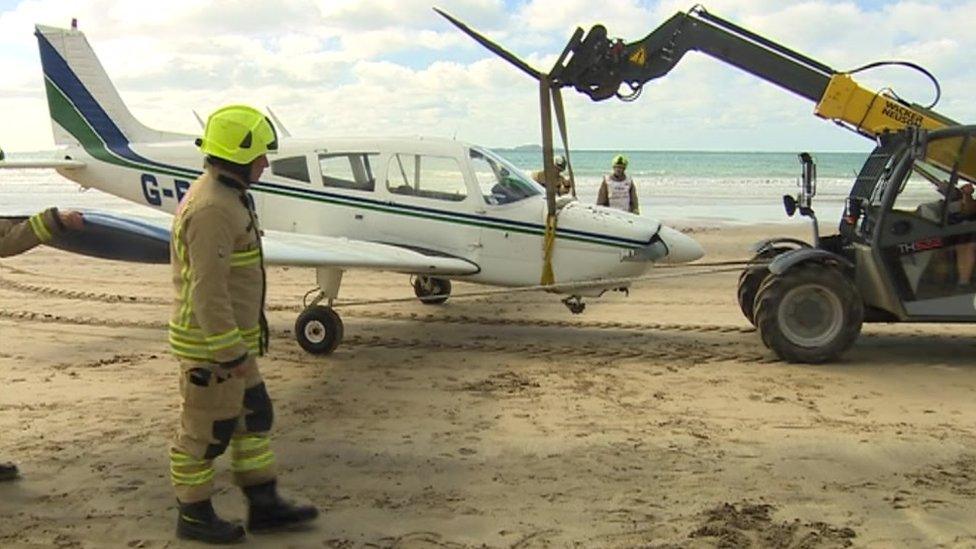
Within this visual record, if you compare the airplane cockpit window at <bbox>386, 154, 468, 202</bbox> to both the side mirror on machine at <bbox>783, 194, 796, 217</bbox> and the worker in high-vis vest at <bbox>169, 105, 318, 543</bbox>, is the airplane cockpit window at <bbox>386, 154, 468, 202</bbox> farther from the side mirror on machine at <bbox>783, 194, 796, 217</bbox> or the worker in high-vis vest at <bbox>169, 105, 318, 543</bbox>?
the worker in high-vis vest at <bbox>169, 105, 318, 543</bbox>

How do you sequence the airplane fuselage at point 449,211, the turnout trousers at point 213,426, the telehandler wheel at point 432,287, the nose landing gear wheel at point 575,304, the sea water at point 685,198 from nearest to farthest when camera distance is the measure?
the turnout trousers at point 213,426
the airplane fuselage at point 449,211
the nose landing gear wheel at point 575,304
the telehandler wheel at point 432,287
the sea water at point 685,198

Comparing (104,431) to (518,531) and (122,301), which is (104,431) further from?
(122,301)

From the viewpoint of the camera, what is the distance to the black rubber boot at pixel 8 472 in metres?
5.65

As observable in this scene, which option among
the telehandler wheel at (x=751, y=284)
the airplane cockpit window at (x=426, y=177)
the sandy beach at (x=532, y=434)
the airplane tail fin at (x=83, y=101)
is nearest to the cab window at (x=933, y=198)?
the sandy beach at (x=532, y=434)

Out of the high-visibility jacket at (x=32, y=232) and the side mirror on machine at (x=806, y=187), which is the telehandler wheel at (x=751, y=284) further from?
the high-visibility jacket at (x=32, y=232)

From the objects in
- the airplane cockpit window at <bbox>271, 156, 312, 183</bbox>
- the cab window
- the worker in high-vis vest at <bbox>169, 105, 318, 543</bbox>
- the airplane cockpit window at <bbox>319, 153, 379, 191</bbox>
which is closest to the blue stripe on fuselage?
the airplane cockpit window at <bbox>271, 156, 312, 183</bbox>

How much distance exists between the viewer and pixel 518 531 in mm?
4902

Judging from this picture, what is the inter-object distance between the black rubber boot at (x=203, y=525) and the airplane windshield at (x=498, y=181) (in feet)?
18.5

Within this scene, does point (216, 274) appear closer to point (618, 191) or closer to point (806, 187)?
point (806, 187)

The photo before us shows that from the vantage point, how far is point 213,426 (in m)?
4.62

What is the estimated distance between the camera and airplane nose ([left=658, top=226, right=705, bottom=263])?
9.75 meters

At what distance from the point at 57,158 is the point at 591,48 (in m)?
6.77

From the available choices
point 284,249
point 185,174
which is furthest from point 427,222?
point 185,174

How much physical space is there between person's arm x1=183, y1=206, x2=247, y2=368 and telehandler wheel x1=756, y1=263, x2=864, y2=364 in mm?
5628
